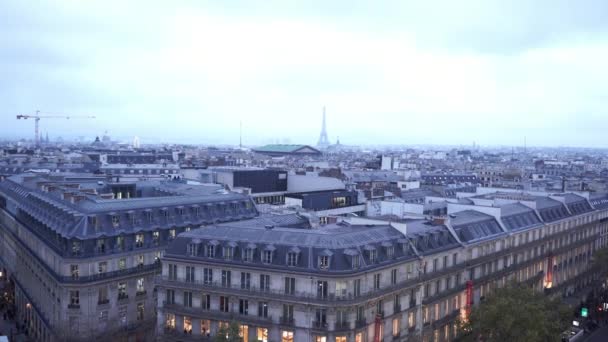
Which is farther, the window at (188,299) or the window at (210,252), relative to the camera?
the window at (188,299)

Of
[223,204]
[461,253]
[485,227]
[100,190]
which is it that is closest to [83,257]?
[223,204]

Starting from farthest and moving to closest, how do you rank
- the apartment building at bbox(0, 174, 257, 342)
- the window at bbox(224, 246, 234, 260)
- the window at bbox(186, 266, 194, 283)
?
the apartment building at bbox(0, 174, 257, 342), the window at bbox(186, 266, 194, 283), the window at bbox(224, 246, 234, 260)

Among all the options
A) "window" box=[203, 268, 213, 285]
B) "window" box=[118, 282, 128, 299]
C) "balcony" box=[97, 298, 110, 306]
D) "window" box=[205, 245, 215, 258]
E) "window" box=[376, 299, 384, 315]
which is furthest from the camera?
"window" box=[118, 282, 128, 299]

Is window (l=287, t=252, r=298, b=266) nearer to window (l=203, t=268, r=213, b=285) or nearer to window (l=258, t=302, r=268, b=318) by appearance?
window (l=258, t=302, r=268, b=318)

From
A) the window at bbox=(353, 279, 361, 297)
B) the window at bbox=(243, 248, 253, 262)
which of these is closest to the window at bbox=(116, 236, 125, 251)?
A: the window at bbox=(243, 248, 253, 262)

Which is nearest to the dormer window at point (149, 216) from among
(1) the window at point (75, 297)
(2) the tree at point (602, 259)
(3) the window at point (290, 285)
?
(1) the window at point (75, 297)

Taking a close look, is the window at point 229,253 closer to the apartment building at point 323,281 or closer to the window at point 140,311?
the apartment building at point 323,281
